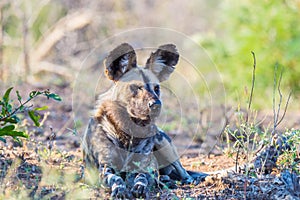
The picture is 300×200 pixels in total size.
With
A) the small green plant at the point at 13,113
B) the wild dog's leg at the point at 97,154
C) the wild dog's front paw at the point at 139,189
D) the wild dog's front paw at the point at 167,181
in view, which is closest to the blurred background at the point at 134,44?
the wild dog's leg at the point at 97,154

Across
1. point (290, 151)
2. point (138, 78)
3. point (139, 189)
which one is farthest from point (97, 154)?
point (290, 151)

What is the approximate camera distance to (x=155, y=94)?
4.81 m

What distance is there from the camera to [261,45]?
1186 centimetres

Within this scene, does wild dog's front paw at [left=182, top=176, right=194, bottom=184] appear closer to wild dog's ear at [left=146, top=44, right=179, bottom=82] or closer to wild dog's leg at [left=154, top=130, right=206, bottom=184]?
wild dog's leg at [left=154, top=130, right=206, bottom=184]

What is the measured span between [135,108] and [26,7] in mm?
7415

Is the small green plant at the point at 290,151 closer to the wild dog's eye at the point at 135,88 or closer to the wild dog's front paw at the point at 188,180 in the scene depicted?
the wild dog's front paw at the point at 188,180

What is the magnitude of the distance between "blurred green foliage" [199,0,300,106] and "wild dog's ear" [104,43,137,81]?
6.60 meters

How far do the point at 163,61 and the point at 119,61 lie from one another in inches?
18.1

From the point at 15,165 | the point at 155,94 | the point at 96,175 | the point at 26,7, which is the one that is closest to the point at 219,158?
the point at 155,94

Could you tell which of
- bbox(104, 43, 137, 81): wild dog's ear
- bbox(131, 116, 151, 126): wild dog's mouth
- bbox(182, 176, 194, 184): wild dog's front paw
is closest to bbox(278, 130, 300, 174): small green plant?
bbox(182, 176, 194, 184): wild dog's front paw

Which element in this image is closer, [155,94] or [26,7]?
[155,94]

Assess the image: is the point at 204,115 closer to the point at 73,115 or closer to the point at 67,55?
the point at 73,115

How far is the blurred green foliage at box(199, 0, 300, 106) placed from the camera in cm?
1163

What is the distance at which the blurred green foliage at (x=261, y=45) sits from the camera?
1163cm
